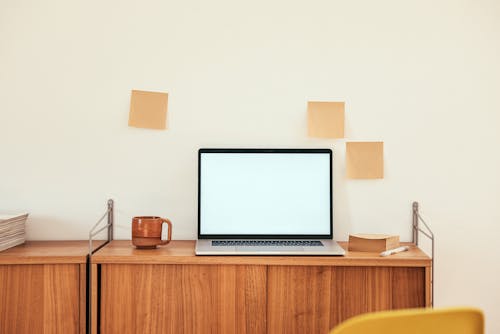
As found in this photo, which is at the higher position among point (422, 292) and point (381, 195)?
point (381, 195)

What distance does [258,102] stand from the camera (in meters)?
1.87

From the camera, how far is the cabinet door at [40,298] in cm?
152

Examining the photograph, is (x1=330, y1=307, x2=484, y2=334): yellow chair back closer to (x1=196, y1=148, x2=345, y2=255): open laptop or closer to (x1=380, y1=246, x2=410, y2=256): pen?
(x1=380, y1=246, x2=410, y2=256): pen

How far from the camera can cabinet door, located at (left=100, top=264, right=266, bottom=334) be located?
1.53 metres

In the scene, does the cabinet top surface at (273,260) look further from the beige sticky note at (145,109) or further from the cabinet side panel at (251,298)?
the beige sticky note at (145,109)

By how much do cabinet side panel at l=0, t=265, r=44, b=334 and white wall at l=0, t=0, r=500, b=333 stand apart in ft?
1.10

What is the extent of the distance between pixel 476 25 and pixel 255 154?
969 millimetres

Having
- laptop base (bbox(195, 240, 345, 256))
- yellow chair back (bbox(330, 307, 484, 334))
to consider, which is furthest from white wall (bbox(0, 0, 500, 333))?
yellow chair back (bbox(330, 307, 484, 334))

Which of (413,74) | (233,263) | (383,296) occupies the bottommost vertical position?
(383,296)

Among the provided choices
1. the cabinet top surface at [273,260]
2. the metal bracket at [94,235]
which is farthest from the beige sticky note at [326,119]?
the metal bracket at [94,235]

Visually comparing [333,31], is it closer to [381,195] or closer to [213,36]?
[213,36]

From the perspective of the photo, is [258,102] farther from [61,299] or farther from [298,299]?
[61,299]

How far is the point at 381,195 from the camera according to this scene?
186cm

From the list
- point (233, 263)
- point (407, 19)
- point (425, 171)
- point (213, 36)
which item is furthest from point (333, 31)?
point (233, 263)
